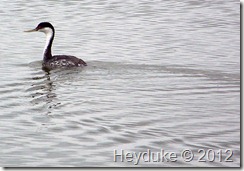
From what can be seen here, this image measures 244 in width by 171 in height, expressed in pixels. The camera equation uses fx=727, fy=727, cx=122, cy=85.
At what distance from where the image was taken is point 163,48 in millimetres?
17172

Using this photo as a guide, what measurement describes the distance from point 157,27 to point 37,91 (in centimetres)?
703

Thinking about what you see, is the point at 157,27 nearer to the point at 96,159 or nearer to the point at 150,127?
the point at 150,127

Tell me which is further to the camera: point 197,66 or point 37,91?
point 197,66

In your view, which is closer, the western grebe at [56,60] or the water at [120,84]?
the water at [120,84]

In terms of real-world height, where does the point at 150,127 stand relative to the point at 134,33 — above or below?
below

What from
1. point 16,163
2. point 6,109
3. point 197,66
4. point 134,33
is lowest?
point 16,163

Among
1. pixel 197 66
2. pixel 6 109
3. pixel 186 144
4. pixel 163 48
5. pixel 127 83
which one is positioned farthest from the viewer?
pixel 163 48

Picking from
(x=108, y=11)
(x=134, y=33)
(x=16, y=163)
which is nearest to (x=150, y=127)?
(x=16, y=163)

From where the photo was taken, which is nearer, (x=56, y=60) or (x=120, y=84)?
(x=120, y=84)

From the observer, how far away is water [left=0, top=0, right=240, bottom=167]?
9758 mm

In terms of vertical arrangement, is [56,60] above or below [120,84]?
above

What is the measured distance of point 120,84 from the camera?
13.6 metres

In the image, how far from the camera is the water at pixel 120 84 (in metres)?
9.76

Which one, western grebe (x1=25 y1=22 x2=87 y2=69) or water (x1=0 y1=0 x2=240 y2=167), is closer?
water (x1=0 y1=0 x2=240 y2=167)
